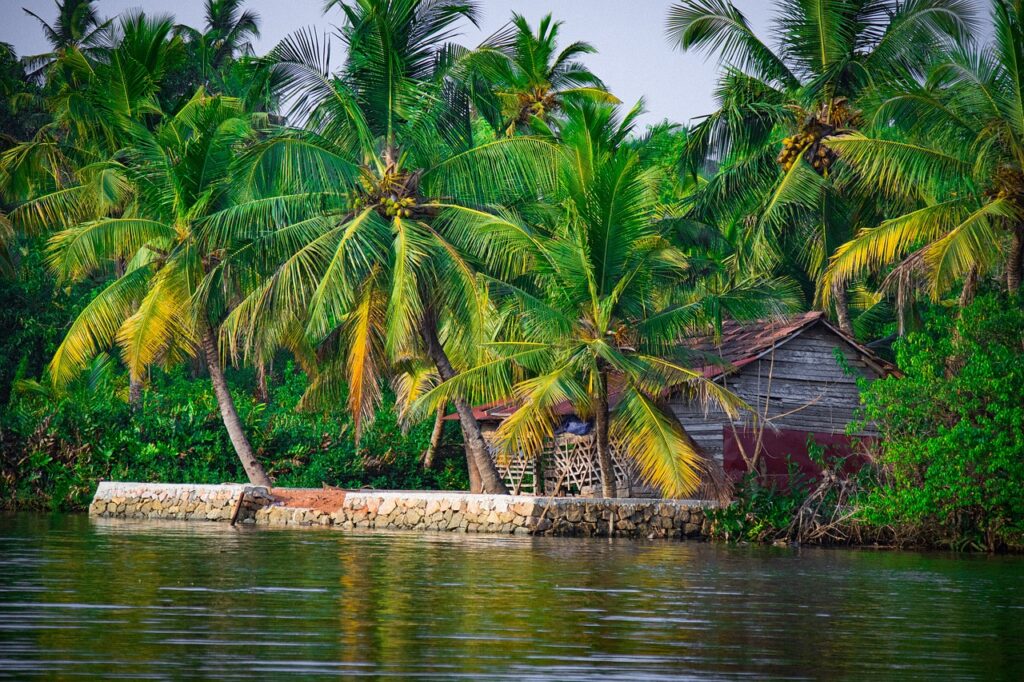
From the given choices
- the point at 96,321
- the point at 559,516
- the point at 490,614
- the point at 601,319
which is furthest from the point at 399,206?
the point at 490,614

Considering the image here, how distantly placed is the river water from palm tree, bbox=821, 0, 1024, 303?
5.25m

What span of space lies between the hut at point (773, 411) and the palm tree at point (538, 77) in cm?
950

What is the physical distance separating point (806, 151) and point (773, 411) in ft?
17.1

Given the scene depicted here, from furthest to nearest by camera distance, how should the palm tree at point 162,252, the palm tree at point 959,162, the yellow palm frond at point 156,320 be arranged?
the palm tree at point 162,252 → the yellow palm frond at point 156,320 → the palm tree at point 959,162

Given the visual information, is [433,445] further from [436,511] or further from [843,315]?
[843,315]

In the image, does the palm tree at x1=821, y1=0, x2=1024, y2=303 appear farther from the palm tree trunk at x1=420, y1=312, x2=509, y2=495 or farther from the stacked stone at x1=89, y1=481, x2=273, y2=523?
the stacked stone at x1=89, y1=481, x2=273, y2=523

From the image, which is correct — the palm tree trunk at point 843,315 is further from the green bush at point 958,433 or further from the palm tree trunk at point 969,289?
the green bush at point 958,433

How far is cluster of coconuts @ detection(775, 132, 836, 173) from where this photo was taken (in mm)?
23750

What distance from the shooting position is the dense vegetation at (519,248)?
62.0ft

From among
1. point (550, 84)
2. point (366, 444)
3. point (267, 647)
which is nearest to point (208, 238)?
point (366, 444)

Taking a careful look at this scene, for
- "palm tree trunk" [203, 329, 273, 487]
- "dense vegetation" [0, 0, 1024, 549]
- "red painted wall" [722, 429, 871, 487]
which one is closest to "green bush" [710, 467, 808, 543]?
"dense vegetation" [0, 0, 1024, 549]

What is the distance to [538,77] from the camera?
30.9m

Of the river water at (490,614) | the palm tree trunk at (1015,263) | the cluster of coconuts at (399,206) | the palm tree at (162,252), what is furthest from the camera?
the palm tree at (162,252)

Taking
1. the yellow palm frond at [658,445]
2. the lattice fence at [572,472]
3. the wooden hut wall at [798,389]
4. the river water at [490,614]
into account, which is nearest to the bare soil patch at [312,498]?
the lattice fence at [572,472]
